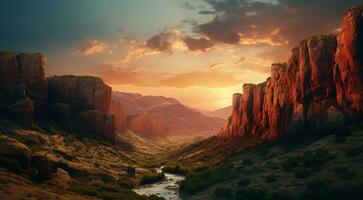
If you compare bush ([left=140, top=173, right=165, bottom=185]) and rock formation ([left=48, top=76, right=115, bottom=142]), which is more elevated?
rock formation ([left=48, top=76, right=115, bottom=142])

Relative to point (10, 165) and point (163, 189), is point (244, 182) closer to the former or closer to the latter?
point (163, 189)

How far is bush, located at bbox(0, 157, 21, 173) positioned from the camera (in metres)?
54.8

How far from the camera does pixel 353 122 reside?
78750 millimetres

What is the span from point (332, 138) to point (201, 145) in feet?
277

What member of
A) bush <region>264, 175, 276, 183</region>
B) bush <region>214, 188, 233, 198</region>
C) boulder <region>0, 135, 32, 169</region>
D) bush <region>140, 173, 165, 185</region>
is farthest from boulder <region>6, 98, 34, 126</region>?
bush <region>264, 175, 276, 183</region>

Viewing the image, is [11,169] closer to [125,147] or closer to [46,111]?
[46,111]

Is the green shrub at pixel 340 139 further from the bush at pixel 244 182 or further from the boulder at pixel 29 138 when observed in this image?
the boulder at pixel 29 138

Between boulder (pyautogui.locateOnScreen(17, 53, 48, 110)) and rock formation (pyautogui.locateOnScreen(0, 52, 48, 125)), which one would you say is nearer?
rock formation (pyautogui.locateOnScreen(0, 52, 48, 125))

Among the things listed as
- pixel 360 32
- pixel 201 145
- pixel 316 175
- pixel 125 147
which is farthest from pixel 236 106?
pixel 316 175

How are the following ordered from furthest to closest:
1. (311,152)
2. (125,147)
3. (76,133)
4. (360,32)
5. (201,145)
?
(201,145), (125,147), (76,133), (360,32), (311,152)

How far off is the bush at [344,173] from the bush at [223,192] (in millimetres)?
14555

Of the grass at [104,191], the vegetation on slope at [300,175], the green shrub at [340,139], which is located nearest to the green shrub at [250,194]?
the vegetation on slope at [300,175]

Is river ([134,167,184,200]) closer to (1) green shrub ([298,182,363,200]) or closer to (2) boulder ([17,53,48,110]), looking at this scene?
(1) green shrub ([298,182,363,200])

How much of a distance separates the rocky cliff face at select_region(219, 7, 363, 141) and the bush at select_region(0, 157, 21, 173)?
185 feet
